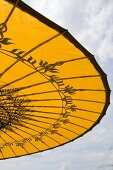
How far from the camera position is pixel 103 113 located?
8.45 metres

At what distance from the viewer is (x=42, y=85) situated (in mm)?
7047

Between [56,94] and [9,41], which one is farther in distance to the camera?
[56,94]

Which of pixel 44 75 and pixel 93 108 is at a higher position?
pixel 44 75

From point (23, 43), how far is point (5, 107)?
248 centimetres

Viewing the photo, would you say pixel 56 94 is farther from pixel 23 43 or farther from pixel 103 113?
pixel 23 43

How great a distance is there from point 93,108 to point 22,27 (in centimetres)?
386

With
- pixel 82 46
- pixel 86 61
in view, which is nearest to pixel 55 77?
pixel 86 61

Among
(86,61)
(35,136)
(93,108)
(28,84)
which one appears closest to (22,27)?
(86,61)

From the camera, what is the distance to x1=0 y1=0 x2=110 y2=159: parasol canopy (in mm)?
5066

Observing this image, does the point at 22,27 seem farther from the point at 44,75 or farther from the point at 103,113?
the point at 103,113

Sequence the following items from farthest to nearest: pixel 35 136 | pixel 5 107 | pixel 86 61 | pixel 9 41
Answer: pixel 35 136 → pixel 5 107 → pixel 86 61 → pixel 9 41

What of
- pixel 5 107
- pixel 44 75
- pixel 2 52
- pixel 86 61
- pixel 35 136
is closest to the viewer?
pixel 2 52

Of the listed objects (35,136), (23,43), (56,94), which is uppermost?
(23,43)

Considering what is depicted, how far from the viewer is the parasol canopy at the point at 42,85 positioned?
507cm
